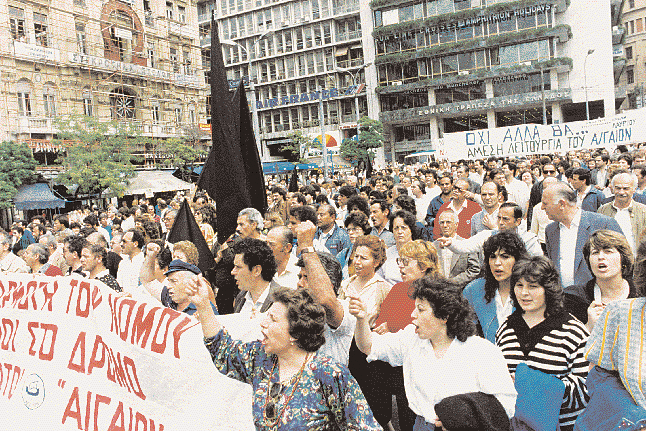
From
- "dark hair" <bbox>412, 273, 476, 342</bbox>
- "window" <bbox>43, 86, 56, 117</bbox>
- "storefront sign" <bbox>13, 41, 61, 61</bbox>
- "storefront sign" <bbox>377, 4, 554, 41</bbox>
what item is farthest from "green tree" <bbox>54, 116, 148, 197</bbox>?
"storefront sign" <bbox>377, 4, 554, 41</bbox>

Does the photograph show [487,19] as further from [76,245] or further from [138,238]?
[76,245]

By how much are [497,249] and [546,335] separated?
107 cm

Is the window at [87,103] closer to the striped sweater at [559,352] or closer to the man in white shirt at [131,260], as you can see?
the man in white shirt at [131,260]

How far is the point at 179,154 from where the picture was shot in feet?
117

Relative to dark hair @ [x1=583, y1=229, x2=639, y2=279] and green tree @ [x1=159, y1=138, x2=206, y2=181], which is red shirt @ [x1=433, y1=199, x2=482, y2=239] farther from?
green tree @ [x1=159, y1=138, x2=206, y2=181]

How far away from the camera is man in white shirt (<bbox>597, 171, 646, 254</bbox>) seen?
5973 mm

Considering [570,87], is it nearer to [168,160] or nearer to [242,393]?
[168,160]

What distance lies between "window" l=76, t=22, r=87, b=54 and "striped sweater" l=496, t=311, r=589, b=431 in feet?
116

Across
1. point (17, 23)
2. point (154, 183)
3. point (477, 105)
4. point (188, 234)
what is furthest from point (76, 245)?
point (477, 105)

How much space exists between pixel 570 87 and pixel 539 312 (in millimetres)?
52002

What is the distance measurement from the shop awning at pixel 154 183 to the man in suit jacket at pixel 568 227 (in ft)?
89.0

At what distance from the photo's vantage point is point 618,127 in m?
14.0

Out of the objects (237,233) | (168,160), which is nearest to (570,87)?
(168,160)

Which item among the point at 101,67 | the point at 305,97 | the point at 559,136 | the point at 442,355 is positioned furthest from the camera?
the point at 305,97
